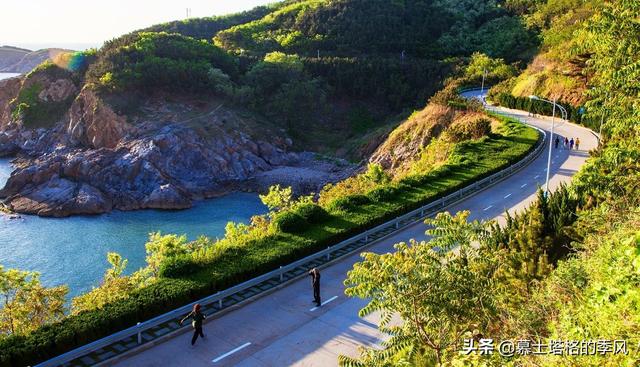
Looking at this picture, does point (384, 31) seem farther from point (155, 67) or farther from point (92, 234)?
point (92, 234)

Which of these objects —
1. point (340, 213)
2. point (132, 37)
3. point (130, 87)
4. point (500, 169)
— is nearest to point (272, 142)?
point (130, 87)

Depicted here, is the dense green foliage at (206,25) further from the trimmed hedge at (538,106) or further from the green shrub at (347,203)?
the green shrub at (347,203)

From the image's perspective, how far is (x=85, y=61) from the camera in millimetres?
78438

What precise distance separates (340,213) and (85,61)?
2737 inches

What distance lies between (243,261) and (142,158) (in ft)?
148

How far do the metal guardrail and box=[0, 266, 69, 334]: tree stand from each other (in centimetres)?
474

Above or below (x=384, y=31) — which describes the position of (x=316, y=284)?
below

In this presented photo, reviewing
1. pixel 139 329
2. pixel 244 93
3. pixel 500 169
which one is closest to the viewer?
pixel 139 329

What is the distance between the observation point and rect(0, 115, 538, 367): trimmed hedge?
14.0 meters

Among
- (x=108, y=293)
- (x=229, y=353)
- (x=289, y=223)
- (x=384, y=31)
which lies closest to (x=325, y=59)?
(x=384, y=31)

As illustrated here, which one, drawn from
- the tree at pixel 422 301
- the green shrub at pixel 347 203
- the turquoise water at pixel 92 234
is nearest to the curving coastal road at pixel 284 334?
the green shrub at pixel 347 203

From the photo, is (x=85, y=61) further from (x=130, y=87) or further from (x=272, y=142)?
(x=272, y=142)

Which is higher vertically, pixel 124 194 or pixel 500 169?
pixel 500 169

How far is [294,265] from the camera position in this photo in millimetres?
19844
